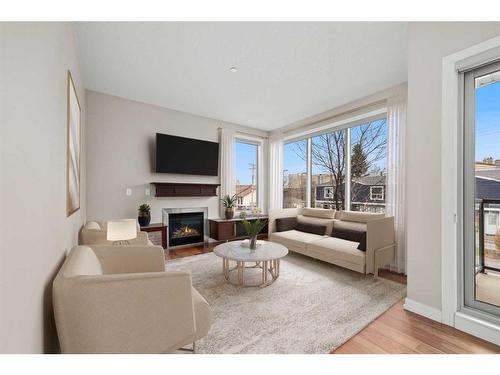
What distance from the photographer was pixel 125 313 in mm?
1121

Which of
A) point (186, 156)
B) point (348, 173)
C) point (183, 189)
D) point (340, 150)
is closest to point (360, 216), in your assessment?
point (348, 173)

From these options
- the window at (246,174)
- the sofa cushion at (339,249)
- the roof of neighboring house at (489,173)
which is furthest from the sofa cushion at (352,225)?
the window at (246,174)

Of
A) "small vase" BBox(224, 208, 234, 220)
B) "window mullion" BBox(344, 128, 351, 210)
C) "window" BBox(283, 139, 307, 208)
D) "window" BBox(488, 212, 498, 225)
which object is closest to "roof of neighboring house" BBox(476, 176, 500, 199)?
"window" BBox(488, 212, 498, 225)

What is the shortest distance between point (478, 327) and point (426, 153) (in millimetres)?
1419

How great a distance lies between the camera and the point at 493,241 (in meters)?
1.82

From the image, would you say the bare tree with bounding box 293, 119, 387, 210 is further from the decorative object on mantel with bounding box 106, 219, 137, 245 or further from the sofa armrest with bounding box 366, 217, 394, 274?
the decorative object on mantel with bounding box 106, 219, 137, 245

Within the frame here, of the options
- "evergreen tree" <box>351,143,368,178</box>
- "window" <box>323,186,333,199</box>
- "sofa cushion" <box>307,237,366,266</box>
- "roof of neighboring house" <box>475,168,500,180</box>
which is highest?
"evergreen tree" <box>351,143,368,178</box>

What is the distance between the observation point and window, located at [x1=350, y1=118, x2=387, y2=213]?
3.71m

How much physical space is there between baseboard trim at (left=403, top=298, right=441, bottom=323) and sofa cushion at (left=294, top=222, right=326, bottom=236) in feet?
5.81

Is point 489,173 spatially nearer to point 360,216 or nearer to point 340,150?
point 360,216

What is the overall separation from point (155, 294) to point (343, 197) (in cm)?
387

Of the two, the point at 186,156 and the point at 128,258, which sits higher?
the point at 186,156
